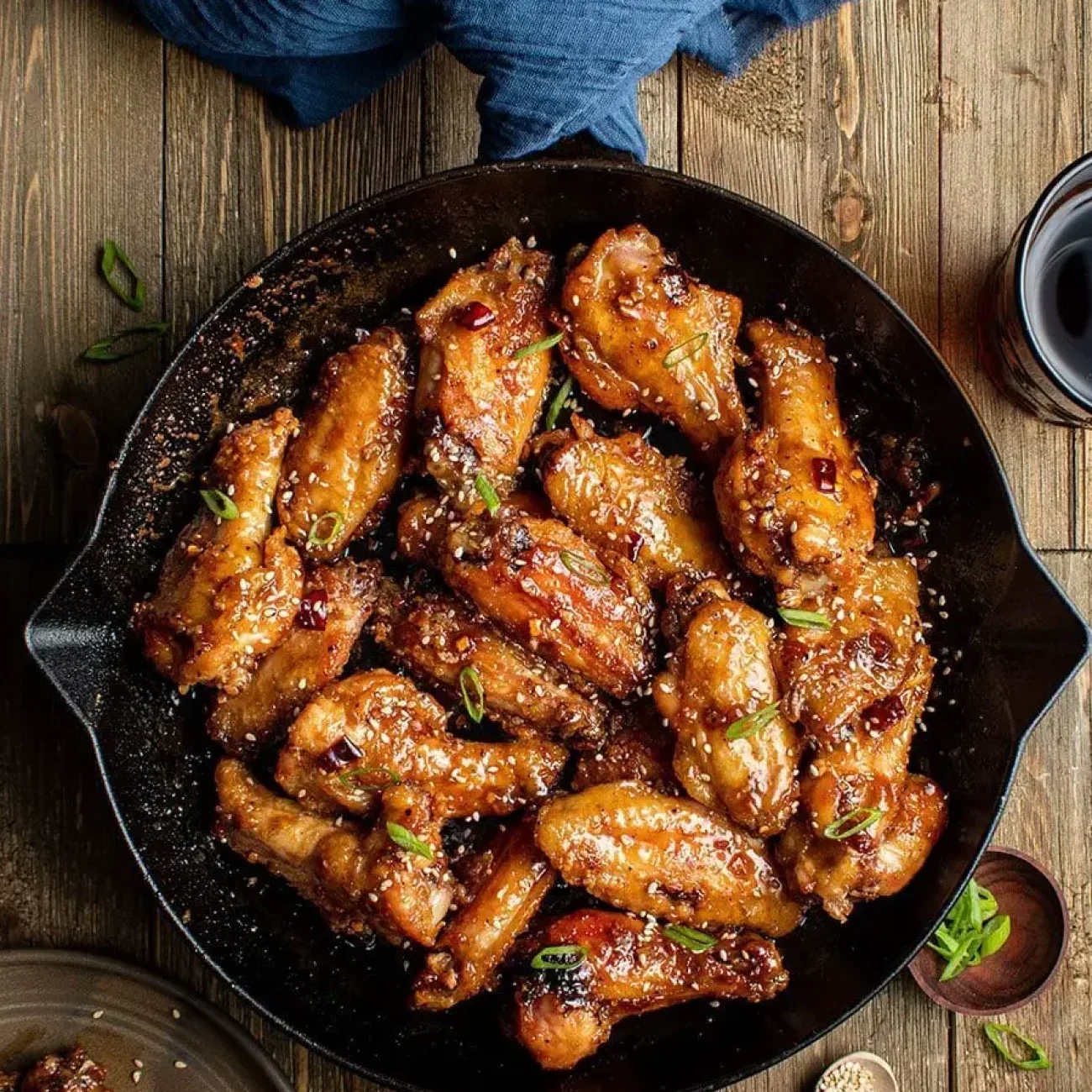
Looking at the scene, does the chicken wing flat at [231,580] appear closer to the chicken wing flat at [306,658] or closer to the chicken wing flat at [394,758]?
the chicken wing flat at [306,658]

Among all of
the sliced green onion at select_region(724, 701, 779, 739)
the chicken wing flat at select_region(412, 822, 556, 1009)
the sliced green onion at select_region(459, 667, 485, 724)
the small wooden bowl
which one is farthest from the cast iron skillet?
the sliced green onion at select_region(459, 667, 485, 724)

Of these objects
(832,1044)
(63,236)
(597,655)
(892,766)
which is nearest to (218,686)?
(597,655)

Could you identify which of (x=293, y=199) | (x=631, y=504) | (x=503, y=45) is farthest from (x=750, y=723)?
(x=293, y=199)

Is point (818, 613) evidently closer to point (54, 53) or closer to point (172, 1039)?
point (172, 1039)

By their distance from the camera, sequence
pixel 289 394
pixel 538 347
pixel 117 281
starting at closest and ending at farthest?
pixel 538 347
pixel 289 394
pixel 117 281

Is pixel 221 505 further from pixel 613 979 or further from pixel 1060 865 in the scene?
pixel 1060 865

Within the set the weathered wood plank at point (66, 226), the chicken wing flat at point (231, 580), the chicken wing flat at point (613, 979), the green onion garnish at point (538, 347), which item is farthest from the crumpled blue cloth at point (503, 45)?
the chicken wing flat at point (613, 979)
